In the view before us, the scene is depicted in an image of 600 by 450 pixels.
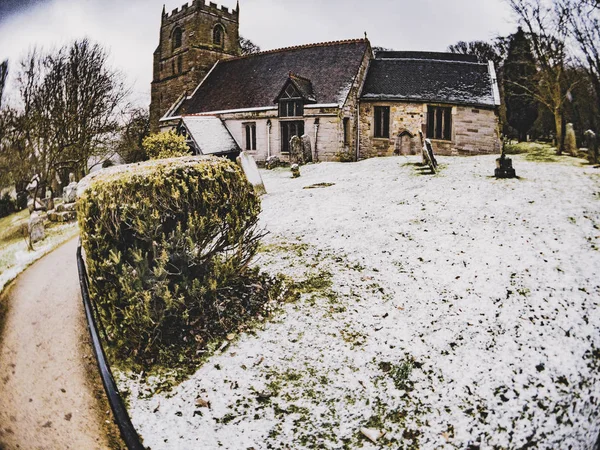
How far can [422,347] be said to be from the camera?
5.00 meters

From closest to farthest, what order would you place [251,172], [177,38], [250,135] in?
[177,38] < [251,172] < [250,135]

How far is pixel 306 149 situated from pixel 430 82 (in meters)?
8.64

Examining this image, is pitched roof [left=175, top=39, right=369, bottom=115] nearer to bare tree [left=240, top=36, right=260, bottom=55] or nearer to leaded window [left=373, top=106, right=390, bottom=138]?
leaded window [left=373, top=106, right=390, bottom=138]

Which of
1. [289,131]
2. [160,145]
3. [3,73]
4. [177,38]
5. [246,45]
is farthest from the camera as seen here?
[289,131]

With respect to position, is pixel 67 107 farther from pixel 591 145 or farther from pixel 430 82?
pixel 430 82

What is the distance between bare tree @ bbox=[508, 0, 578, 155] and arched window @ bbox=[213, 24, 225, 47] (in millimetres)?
4559

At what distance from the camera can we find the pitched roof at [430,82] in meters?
20.0

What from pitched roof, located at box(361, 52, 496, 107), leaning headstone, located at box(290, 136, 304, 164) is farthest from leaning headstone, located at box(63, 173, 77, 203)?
pitched roof, located at box(361, 52, 496, 107)

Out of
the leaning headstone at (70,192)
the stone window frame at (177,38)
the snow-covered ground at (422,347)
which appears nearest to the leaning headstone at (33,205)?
the leaning headstone at (70,192)

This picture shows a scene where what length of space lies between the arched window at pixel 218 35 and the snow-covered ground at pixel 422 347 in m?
3.82

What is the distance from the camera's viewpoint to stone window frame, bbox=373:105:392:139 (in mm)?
20859

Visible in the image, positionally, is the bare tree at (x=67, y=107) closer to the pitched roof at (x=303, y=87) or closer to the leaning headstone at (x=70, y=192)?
the leaning headstone at (x=70, y=192)

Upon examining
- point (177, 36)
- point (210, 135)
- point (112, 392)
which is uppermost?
point (210, 135)

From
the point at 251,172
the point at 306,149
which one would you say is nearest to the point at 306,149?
the point at 306,149
